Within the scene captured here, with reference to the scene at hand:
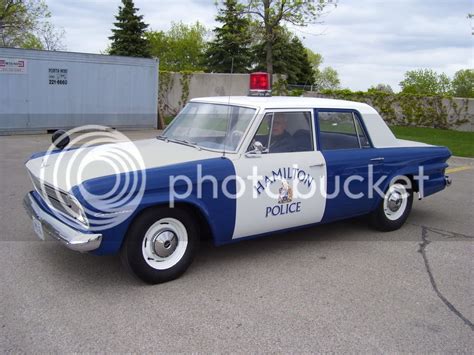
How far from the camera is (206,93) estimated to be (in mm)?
23078

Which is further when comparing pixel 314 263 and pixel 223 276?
pixel 314 263

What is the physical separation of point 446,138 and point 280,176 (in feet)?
45.4

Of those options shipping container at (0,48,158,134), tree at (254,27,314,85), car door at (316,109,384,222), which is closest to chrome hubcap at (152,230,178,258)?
car door at (316,109,384,222)

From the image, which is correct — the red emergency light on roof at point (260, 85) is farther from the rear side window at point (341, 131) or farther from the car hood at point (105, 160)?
the car hood at point (105, 160)

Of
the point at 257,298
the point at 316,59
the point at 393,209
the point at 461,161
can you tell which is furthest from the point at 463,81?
the point at 257,298

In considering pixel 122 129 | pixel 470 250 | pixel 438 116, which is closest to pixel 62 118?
pixel 122 129

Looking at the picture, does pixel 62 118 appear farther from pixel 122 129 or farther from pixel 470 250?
pixel 470 250

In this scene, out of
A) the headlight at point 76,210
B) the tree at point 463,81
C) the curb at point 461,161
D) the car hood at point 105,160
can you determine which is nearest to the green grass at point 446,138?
the curb at point 461,161

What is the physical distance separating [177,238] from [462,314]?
2419 mm

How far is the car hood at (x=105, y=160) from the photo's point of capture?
381cm

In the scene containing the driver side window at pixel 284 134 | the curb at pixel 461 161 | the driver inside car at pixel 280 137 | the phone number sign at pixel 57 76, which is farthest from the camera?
the phone number sign at pixel 57 76

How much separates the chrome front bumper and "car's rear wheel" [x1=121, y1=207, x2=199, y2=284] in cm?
30

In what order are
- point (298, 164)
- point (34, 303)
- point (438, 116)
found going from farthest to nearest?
point (438, 116) < point (298, 164) < point (34, 303)

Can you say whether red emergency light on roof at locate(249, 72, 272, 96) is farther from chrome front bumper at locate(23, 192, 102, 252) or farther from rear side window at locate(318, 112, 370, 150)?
chrome front bumper at locate(23, 192, 102, 252)
